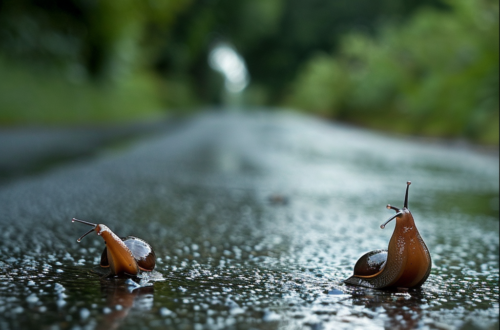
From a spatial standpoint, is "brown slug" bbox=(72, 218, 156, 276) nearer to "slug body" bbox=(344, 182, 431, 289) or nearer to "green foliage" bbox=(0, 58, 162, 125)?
"slug body" bbox=(344, 182, 431, 289)

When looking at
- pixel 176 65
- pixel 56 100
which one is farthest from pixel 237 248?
pixel 176 65

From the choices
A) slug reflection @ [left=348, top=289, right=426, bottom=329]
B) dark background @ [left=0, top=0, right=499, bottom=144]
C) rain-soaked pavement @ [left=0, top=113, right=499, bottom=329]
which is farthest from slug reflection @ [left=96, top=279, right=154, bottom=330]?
dark background @ [left=0, top=0, right=499, bottom=144]

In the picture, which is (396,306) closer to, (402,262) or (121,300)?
(402,262)

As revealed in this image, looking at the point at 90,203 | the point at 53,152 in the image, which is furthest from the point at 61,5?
the point at 90,203

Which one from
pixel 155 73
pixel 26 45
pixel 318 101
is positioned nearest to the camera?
pixel 26 45

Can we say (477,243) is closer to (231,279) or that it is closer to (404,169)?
(231,279)
